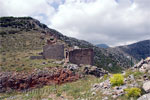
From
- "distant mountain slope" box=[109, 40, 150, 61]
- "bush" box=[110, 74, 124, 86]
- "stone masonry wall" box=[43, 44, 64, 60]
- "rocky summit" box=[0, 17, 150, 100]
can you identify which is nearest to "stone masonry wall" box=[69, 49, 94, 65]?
"rocky summit" box=[0, 17, 150, 100]

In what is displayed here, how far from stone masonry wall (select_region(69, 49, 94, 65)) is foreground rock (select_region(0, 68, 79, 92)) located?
2864 mm

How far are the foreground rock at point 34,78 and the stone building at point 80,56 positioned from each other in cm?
276

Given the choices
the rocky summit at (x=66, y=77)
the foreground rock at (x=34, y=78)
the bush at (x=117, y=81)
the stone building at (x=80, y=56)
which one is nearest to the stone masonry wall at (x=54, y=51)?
the rocky summit at (x=66, y=77)

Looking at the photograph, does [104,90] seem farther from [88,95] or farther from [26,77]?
[26,77]

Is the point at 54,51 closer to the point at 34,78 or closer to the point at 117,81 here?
the point at 34,78

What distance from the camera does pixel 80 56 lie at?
2131 centimetres

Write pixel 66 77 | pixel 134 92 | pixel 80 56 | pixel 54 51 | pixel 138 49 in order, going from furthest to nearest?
pixel 138 49 < pixel 54 51 < pixel 80 56 < pixel 66 77 < pixel 134 92

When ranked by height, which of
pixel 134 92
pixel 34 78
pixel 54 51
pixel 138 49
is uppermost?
pixel 138 49

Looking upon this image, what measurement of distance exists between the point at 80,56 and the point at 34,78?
672 cm

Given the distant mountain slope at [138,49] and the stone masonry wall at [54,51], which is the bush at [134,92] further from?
the distant mountain slope at [138,49]

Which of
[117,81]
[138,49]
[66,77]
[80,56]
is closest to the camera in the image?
[117,81]

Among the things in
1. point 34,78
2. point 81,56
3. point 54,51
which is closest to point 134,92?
point 34,78

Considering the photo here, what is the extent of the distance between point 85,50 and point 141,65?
10950 millimetres

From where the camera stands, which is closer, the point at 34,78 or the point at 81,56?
the point at 34,78
